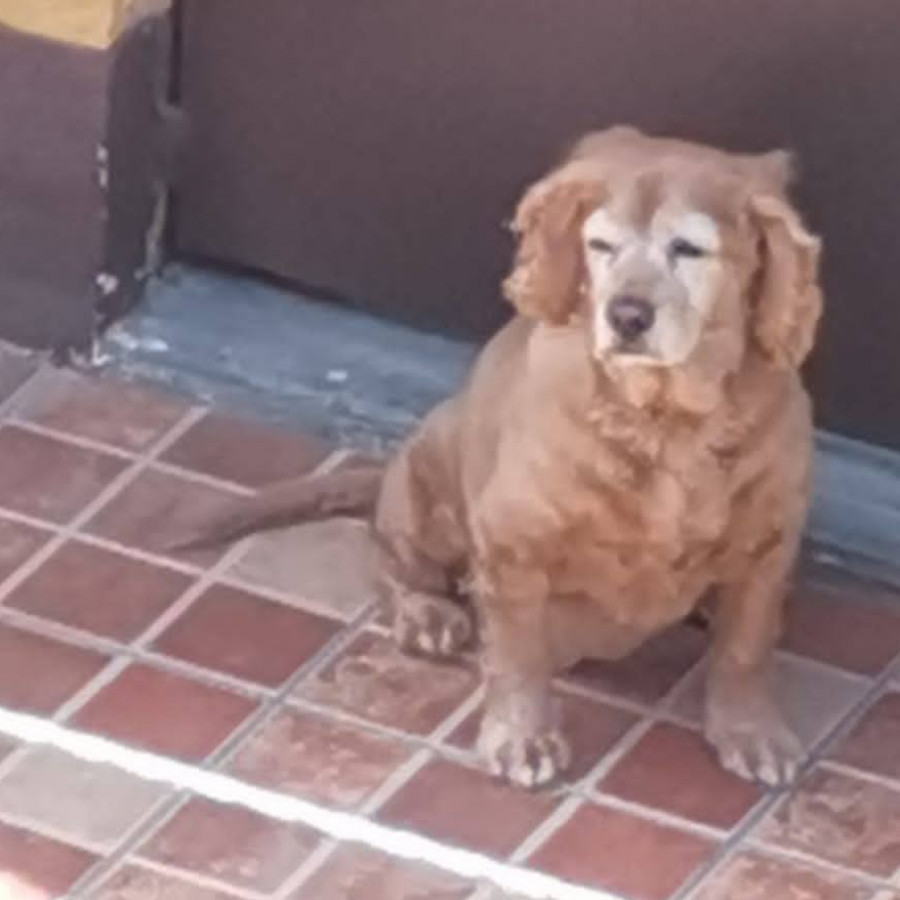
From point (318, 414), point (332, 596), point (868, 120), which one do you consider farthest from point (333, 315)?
point (868, 120)

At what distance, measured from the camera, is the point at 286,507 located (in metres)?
3.50

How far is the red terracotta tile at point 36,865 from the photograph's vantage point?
3062mm

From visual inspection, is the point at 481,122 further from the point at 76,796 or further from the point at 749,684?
the point at 76,796

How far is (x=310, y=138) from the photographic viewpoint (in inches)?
145

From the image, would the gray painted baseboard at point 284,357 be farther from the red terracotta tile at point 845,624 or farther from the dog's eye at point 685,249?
the dog's eye at point 685,249

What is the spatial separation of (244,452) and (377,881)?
70 centimetres

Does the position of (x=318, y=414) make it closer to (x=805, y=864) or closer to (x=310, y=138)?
(x=310, y=138)

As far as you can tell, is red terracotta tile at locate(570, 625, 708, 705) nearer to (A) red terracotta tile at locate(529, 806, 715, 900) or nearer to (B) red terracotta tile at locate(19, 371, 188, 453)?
(A) red terracotta tile at locate(529, 806, 715, 900)

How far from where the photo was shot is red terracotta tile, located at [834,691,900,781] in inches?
128

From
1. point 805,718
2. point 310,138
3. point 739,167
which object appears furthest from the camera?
point 310,138

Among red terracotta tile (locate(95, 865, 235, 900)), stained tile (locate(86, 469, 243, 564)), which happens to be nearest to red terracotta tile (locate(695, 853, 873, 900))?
red terracotta tile (locate(95, 865, 235, 900))

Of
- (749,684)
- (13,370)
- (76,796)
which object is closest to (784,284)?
(749,684)

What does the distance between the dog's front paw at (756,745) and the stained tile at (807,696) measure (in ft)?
0.14

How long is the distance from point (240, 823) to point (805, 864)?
0.50 meters
